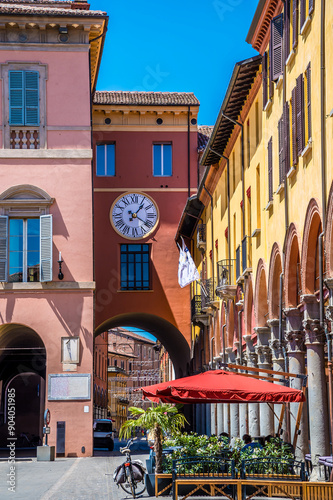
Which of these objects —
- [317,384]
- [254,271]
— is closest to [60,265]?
[254,271]

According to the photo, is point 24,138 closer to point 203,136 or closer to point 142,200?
point 142,200

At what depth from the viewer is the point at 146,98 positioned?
42.0 meters

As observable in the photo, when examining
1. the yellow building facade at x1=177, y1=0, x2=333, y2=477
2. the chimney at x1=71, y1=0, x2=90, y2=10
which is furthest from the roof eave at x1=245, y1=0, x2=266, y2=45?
the chimney at x1=71, y1=0, x2=90, y2=10

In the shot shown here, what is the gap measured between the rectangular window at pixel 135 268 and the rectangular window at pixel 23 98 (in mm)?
10787

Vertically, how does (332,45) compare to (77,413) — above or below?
above

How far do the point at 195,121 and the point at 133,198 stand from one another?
4468 millimetres

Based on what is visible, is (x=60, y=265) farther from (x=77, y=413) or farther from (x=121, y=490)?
(x=121, y=490)

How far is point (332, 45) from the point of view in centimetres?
1520

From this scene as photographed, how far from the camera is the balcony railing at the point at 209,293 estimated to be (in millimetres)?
34438

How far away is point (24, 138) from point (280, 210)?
1363 cm

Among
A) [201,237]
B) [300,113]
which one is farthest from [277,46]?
[201,237]

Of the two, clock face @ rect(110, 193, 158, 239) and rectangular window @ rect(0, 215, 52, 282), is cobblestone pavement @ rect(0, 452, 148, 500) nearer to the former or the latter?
rectangular window @ rect(0, 215, 52, 282)

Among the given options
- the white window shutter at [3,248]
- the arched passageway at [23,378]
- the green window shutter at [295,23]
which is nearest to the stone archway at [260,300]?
the green window shutter at [295,23]

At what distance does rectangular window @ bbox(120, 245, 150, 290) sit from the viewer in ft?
133
